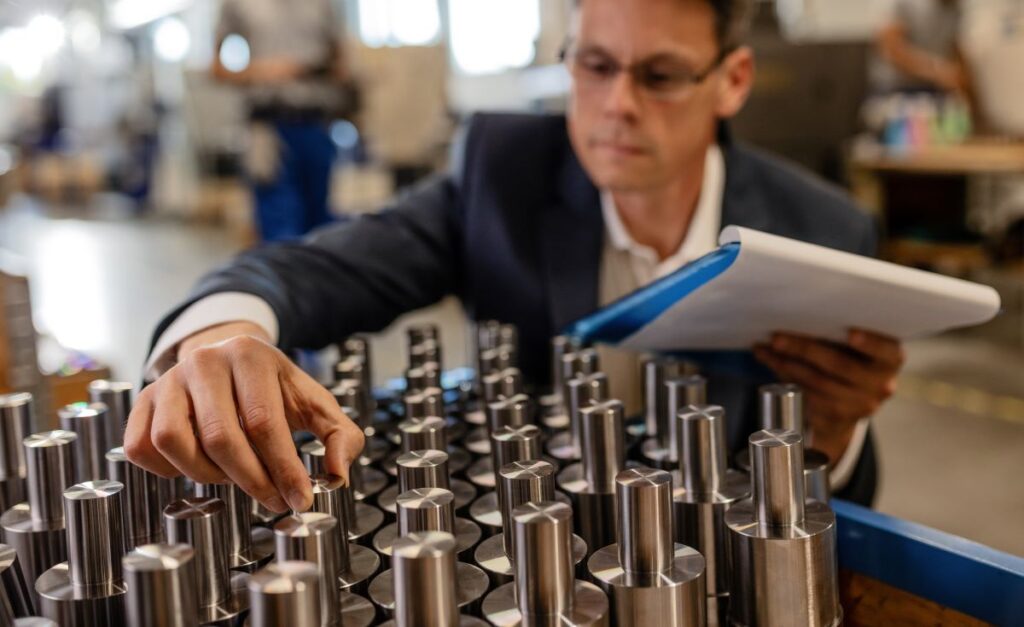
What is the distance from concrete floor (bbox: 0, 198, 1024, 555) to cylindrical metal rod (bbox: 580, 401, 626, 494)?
830 millimetres

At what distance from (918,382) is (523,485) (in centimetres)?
336

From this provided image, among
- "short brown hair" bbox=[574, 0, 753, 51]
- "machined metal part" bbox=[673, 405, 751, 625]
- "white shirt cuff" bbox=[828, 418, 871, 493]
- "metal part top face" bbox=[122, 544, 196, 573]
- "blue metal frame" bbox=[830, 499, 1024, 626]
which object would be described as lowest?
"white shirt cuff" bbox=[828, 418, 871, 493]

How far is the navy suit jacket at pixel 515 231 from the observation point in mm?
1176

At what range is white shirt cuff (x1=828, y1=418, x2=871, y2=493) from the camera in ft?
3.05

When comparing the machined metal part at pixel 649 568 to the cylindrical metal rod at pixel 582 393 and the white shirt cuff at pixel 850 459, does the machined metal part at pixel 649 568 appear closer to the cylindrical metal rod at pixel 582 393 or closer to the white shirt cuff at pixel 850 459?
the cylindrical metal rod at pixel 582 393

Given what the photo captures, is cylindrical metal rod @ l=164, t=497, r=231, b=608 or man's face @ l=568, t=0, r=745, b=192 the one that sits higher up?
man's face @ l=568, t=0, r=745, b=192

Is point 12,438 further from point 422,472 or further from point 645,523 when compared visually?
point 645,523

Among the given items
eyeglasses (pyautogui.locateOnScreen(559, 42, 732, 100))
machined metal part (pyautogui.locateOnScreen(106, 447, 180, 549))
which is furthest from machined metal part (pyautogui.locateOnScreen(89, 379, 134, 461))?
eyeglasses (pyautogui.locateOnScreen(559, 42, 732, 100))

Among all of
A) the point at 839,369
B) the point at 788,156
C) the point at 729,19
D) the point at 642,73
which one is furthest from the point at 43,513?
the point at 788,156

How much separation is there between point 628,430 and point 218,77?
9.98 feet

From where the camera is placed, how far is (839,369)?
82cm

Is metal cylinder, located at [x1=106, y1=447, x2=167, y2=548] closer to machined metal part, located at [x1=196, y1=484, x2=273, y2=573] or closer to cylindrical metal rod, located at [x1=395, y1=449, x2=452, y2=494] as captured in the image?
machined metal part, located at [x1=196, y1=484, x2=273, y2=573]

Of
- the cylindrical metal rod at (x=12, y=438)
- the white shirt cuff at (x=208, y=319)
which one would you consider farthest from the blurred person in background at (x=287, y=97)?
the cylindrical metal rod at (x=12, y=438)

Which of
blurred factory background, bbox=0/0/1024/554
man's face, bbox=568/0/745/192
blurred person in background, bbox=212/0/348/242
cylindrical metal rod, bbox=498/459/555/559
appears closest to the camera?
cylindrical metal rod, bbox=498/459/555/559
